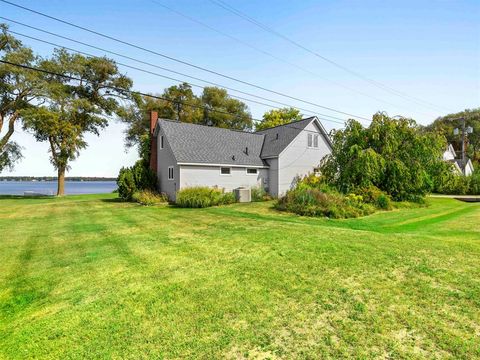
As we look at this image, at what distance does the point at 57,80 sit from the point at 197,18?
2866 centimetres

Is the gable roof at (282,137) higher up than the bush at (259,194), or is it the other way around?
the gable roof at (282,137)

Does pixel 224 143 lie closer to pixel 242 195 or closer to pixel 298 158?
pixel 242 195

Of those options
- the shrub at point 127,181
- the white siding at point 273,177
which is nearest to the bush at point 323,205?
the white siding at point 273,177

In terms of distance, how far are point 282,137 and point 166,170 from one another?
1103 centimetres

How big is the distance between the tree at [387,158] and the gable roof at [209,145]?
23.2ft

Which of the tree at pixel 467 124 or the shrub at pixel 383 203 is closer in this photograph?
the shrub at pixel 383 203

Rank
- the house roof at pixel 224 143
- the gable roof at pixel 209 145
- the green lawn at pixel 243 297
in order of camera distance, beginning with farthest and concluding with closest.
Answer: the house roof at pixel 224 143 → the gable roof at pixel 209 145 → the green lawn at pixel 243 297

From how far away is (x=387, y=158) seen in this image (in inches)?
726

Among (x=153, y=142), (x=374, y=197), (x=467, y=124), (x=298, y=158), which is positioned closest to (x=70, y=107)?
(x=153, y=142)

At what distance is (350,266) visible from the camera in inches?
228

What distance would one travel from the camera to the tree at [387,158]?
17.4 metres

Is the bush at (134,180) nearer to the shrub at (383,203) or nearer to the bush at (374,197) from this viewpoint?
the bush at (374,197)

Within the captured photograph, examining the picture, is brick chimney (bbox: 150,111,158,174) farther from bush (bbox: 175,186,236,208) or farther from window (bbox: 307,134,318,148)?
window (bbox: 307,134,318,148)

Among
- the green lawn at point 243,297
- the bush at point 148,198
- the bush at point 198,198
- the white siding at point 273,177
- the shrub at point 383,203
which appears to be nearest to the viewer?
the green lawn at point 243,297
